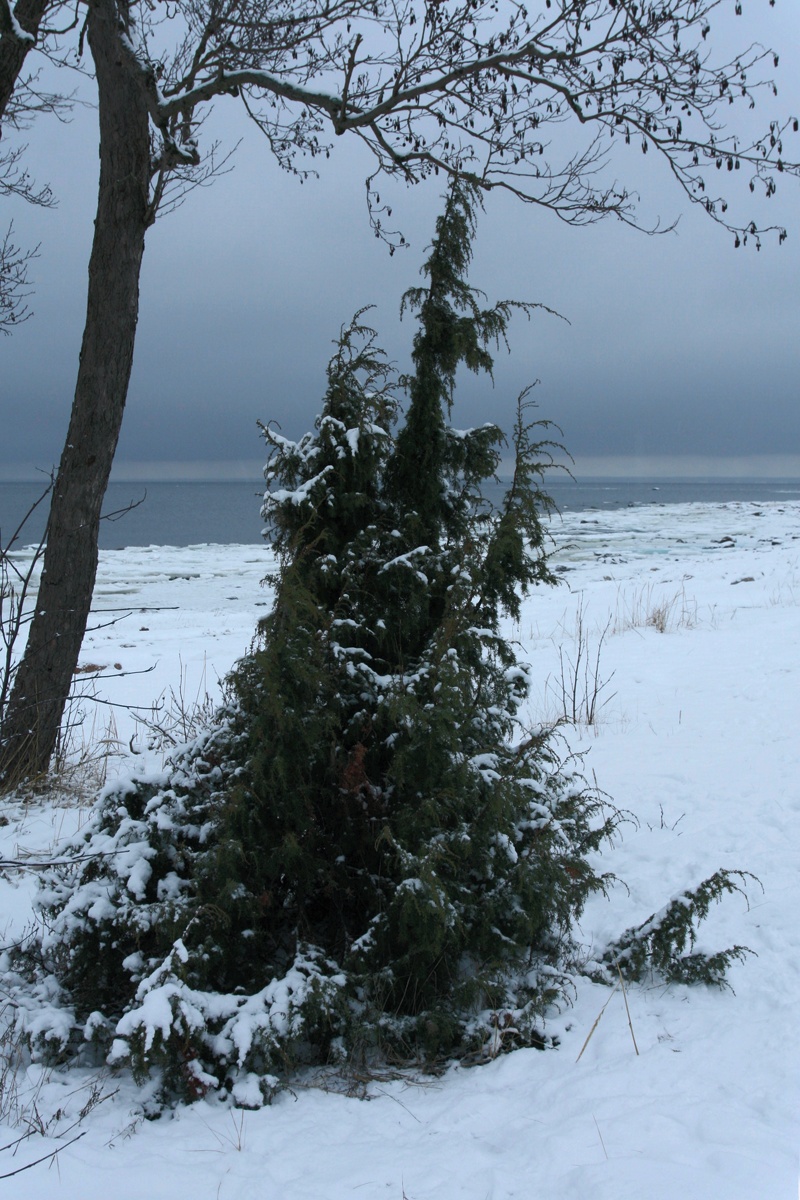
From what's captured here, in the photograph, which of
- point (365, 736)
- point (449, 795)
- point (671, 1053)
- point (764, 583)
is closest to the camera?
point (671, 1053)

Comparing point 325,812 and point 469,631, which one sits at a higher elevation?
point 469,631

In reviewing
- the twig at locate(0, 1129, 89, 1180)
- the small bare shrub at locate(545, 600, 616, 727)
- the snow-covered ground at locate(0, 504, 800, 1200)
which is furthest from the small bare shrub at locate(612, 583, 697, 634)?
the twig at locate(0, 1129, 89, 1180)

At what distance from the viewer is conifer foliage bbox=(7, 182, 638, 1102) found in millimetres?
2881

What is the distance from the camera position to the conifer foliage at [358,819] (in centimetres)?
288

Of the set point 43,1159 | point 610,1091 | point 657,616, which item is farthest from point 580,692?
point 43,1159

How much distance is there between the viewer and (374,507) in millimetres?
3637

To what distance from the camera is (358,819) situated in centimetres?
330

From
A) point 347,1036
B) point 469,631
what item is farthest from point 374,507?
point 347,1036

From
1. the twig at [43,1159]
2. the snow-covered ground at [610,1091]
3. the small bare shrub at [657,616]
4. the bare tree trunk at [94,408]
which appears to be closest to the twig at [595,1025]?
the snow-covered ground at [610,1091]

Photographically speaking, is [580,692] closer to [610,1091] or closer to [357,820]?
[357,820]

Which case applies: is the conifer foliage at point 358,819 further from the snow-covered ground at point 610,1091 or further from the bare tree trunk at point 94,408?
the bare tree trunk at point 94,408

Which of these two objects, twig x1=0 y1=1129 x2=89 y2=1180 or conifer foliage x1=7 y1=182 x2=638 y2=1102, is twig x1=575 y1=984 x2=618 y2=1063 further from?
twig x1=0 y1=1129 x2=89 y2=1180

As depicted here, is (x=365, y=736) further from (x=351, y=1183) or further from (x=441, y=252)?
(x=441, y=252)

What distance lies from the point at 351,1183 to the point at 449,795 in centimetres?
127
